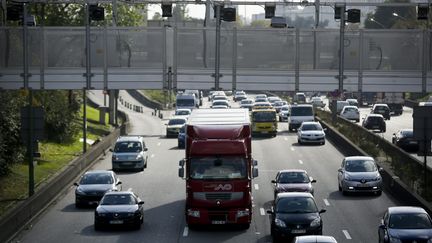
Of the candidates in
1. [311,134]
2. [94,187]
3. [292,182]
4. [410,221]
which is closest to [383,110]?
[311,134]

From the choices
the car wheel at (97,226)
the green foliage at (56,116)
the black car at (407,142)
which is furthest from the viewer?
the green foliage at (56,116)

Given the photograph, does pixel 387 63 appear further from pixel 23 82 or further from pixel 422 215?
pixel 23 82

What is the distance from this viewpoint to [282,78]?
39.2 m

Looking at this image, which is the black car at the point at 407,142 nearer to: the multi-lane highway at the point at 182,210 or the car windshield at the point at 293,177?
the multi-lane highway at the point at 182,210

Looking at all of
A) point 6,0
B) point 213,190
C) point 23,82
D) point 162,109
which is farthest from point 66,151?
point 162,109

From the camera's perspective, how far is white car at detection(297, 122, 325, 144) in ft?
239

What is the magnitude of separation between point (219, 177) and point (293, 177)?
8.42m

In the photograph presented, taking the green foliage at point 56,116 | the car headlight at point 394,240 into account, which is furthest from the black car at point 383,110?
the car headlight at point 394,240

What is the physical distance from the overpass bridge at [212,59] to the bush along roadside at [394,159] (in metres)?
5.99

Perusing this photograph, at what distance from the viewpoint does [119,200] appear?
37719 millimetres

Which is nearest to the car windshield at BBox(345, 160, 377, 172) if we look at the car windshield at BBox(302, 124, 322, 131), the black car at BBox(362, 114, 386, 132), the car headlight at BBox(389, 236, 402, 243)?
the car headlight at BBox(389, 236, 402, 243)

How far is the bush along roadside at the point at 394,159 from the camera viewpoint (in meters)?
43.8

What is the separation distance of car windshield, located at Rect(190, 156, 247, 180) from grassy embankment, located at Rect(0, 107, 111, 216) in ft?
25.3

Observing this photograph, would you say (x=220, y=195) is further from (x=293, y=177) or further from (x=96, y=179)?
(x=96, y=179)
